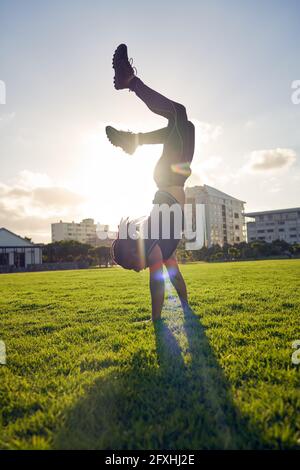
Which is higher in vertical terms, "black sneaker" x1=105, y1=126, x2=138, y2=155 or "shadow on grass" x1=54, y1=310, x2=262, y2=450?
"black sneaker" x1=105, y1=126, x2=138, y2=155

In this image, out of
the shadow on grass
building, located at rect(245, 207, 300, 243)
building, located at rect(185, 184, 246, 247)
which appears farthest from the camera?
building, located at rect(185, 184, 246, 247)

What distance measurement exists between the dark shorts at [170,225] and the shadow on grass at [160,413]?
5.03 ft

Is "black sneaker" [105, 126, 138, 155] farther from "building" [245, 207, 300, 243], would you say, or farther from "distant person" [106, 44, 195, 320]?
"building" [245, 207, 300, 243]

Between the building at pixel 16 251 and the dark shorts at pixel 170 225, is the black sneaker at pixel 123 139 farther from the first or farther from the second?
the building at pixel 16 251

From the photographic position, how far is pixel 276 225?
117 meters

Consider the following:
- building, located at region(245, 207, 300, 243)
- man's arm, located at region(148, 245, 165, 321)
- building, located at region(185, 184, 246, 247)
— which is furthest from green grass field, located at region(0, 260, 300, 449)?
building, located at region(185, 184, 246, 247)

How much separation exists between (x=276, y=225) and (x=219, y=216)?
32.6 meters

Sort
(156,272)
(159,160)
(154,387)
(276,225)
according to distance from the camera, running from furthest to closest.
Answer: (276,225) < (159,160) < (156,272) < (154,387)

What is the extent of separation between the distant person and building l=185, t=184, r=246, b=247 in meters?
125

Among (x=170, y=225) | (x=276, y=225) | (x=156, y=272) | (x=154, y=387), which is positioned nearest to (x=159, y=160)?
(x=170, y=225)

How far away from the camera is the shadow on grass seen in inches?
59.4

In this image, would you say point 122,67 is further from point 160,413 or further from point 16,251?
point 16,251

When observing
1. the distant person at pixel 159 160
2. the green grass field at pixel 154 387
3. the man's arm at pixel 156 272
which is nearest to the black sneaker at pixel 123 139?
the distant person at pixel 159 160
